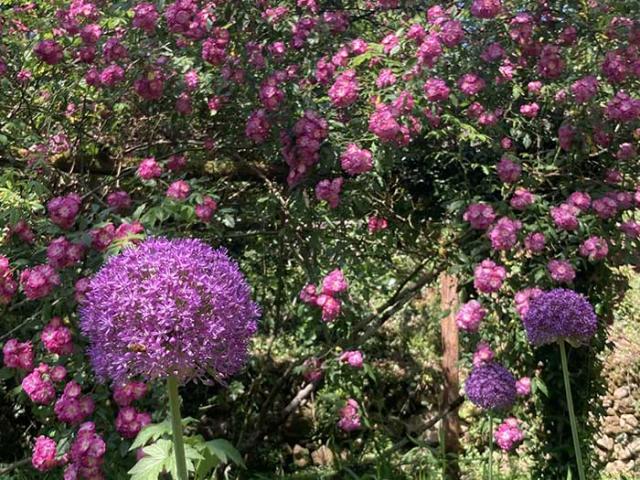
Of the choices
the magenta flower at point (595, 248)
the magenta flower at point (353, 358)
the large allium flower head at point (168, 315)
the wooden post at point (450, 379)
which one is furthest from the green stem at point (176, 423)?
the wooden post at point (450, 379)

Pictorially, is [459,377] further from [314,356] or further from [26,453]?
[26,453]

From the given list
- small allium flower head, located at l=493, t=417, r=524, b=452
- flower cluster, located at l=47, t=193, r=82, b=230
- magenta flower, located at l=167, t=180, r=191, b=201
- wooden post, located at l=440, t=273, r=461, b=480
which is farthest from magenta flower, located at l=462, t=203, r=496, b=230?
flower cluster, located at l=47, t=193, r=82, b=230

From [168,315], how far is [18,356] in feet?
5.21

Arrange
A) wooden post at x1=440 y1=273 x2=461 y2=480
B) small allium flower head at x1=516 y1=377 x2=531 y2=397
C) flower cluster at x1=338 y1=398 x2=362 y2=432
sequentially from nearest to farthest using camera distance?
small allium flower head at x1=516 y1=377 x2=531 y2=397 → flower cluster at x1=338 y1=398 x2=362 y2=432 → wooden post at x1=440 y1=273 x2=461 y2=480

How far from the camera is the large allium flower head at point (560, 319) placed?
2.38 metres

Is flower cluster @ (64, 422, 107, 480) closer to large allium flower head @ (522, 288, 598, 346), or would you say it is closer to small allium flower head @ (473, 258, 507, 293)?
large allium flower head @ (522, 288, 598, 346)

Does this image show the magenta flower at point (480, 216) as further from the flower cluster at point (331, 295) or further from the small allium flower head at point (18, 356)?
the small allium flower head at point (18, 356)

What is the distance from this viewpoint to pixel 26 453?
4219 mm

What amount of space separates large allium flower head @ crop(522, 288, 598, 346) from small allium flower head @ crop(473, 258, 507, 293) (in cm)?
80

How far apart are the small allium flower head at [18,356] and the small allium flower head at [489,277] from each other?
1819 millimetres

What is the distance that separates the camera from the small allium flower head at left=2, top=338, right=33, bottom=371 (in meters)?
2.92

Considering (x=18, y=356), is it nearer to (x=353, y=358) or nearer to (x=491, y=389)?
(x=353, y=358)

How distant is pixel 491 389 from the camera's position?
104 inches

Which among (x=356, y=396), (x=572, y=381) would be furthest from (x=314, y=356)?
(x=572, y=381)
